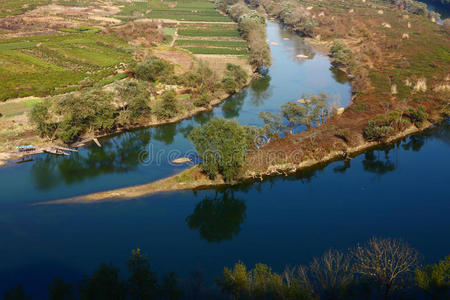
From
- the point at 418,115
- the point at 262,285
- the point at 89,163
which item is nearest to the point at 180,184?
the point at 89,163

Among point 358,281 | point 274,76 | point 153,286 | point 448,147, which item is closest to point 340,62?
point 274,76

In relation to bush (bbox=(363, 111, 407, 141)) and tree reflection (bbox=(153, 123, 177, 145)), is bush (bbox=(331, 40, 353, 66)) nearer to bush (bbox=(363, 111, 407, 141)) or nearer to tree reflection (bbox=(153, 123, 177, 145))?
bush (bbox=(363, 111, 407, 141))

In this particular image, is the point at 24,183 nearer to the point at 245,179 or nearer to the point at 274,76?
the point at 245,179

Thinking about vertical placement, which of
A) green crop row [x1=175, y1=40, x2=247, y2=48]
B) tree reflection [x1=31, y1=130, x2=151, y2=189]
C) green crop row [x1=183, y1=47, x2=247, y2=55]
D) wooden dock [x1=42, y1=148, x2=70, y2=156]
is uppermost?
green crop row [x1=175, y1=40, x2=247, y2=48]

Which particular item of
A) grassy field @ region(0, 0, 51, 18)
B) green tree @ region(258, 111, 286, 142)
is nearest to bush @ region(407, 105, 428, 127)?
green tree @ region(258, 111, 286, 142)

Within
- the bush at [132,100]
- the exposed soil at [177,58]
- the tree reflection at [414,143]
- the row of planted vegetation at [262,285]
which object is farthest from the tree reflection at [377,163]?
the exposed soil at [177,58]

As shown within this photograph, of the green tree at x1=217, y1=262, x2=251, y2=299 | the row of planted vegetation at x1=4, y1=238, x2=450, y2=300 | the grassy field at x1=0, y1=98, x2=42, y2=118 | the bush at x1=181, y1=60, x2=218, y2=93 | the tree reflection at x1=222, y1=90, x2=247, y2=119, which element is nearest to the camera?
the row of planted vegetation at x1=4, y1=238, x2=450, y2=300
